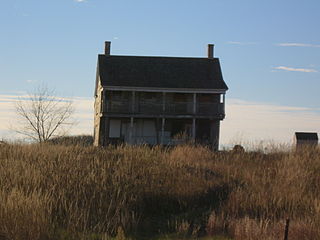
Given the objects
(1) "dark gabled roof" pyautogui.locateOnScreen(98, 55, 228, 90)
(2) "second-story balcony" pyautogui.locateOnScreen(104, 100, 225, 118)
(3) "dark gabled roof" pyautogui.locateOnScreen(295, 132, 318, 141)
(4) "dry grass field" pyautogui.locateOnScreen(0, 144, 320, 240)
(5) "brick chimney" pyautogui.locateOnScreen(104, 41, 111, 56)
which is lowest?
(4) "dry grass field" pyautogui.locateOnScreen(0, 144, 320, 240)

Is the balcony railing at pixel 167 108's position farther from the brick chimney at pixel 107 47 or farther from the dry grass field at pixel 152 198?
the dry grass field at pixel 152 198

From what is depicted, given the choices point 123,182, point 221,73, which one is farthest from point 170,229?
point 221,73

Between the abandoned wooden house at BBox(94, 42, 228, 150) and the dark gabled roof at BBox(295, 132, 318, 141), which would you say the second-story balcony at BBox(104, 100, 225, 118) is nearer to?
the abandoned wooden house at BBox(94, 42, 228, 150)

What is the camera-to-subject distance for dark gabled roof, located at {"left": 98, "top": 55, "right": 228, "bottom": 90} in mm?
35500

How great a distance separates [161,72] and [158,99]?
1885 millimetres

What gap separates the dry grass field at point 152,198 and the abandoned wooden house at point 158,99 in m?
19.9

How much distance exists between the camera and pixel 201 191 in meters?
11.6

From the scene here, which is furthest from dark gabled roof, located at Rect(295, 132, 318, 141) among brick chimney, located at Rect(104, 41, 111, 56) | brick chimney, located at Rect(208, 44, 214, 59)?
brick chimney, located at Rect(104, 41, 111, 56)

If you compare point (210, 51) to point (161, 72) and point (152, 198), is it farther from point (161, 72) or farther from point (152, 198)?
point (152, 198)

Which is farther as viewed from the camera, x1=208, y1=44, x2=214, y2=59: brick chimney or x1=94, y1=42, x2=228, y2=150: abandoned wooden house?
x1=208, y1=44, x2=214, y2=59: brick chimney

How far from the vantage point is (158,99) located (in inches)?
1436

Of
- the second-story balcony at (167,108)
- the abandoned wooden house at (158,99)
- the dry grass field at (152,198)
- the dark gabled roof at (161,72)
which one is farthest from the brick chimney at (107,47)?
the dry grass field at (152,198)

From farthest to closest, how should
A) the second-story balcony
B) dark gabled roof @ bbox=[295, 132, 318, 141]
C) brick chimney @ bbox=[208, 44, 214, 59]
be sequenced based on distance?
1. dark gabled roof @ bbox=[295, 132, 318, 141]
2. brick chimney @ bbox=[208, 44, 214, 59]
3. the second-story balcony

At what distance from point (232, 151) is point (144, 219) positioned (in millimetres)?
8062
